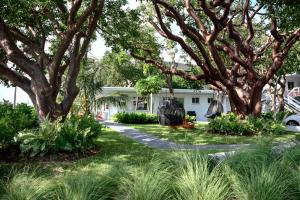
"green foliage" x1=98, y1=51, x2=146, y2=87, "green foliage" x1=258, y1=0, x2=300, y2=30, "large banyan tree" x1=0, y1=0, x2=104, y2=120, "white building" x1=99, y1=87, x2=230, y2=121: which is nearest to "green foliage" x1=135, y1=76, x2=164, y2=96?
"white building" x1=99, y1=87, x2=230, y2=121

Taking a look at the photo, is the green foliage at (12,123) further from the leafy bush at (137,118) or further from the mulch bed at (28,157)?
the leafy bush at (137,118)

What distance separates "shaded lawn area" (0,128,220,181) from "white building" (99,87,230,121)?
19842mm

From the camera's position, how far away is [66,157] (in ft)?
32.7

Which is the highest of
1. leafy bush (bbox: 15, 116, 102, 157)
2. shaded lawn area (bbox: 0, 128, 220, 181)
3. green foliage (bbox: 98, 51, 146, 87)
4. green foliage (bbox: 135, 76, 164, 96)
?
green foliage (bbox: 98, 51, 146, 87)

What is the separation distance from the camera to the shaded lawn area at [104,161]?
23.2 ft

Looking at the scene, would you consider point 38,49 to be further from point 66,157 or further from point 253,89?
point 253,89

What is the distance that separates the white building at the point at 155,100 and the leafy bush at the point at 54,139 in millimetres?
21436

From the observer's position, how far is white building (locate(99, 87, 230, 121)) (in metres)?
34.0

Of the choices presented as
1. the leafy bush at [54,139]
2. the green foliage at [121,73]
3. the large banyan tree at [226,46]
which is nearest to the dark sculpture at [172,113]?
the large banyan tree at [226,46]

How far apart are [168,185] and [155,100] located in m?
31.1

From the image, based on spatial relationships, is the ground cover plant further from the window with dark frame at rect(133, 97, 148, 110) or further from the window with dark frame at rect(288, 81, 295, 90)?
the window with dark frame at rect(288, 81, 295, 90)

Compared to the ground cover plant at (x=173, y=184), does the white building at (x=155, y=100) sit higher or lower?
higher

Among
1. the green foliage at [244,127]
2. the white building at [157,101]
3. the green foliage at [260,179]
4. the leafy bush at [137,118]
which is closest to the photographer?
the green foliage at [260,179]

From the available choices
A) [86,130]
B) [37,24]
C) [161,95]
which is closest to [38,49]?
[37,24]
